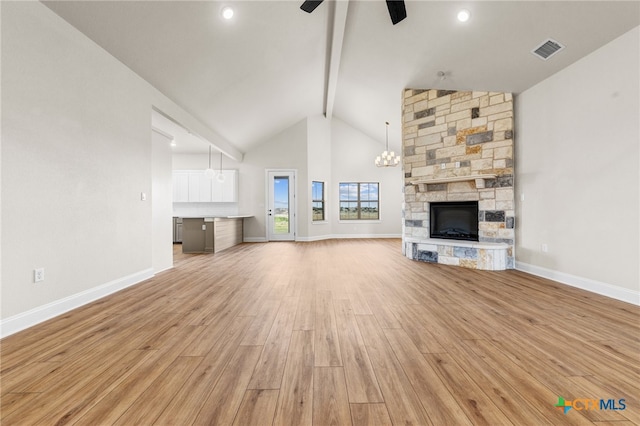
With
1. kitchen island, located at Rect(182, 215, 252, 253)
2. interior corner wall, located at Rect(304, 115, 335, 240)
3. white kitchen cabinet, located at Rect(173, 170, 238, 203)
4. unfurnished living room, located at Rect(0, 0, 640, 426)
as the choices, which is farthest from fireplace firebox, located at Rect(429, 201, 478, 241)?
white kitchen cabinet, located at Rect(173, 170, 238, 203)

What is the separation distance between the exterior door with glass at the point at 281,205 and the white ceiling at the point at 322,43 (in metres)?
2.69

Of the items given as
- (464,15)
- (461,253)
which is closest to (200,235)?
(461,253)

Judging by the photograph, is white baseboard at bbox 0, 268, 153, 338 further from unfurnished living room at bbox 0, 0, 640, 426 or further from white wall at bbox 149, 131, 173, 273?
white wall at bbox 149, 131, 173, 273

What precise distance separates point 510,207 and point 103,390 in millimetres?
5206

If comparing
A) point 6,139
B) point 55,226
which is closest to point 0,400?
point 55,226

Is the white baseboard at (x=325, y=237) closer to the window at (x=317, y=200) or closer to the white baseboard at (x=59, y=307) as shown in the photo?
the window at (x=317, y=200)

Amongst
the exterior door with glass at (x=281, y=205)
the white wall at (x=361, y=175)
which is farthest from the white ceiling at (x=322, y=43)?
the white wall at (x=361, y=175)

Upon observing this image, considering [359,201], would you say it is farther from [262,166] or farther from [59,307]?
[59,307]

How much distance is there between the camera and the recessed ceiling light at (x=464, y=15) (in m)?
3.17

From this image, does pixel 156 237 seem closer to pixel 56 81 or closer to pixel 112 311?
pixel 112 311

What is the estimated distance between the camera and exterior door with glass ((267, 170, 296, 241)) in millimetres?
8367

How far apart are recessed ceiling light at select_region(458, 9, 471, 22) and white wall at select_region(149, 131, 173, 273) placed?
4.55m

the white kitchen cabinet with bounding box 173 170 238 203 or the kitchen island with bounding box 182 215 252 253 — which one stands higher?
the white kitchen cabinet with bounding box 173 170 238 203

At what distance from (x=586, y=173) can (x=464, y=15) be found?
7.98 feet
